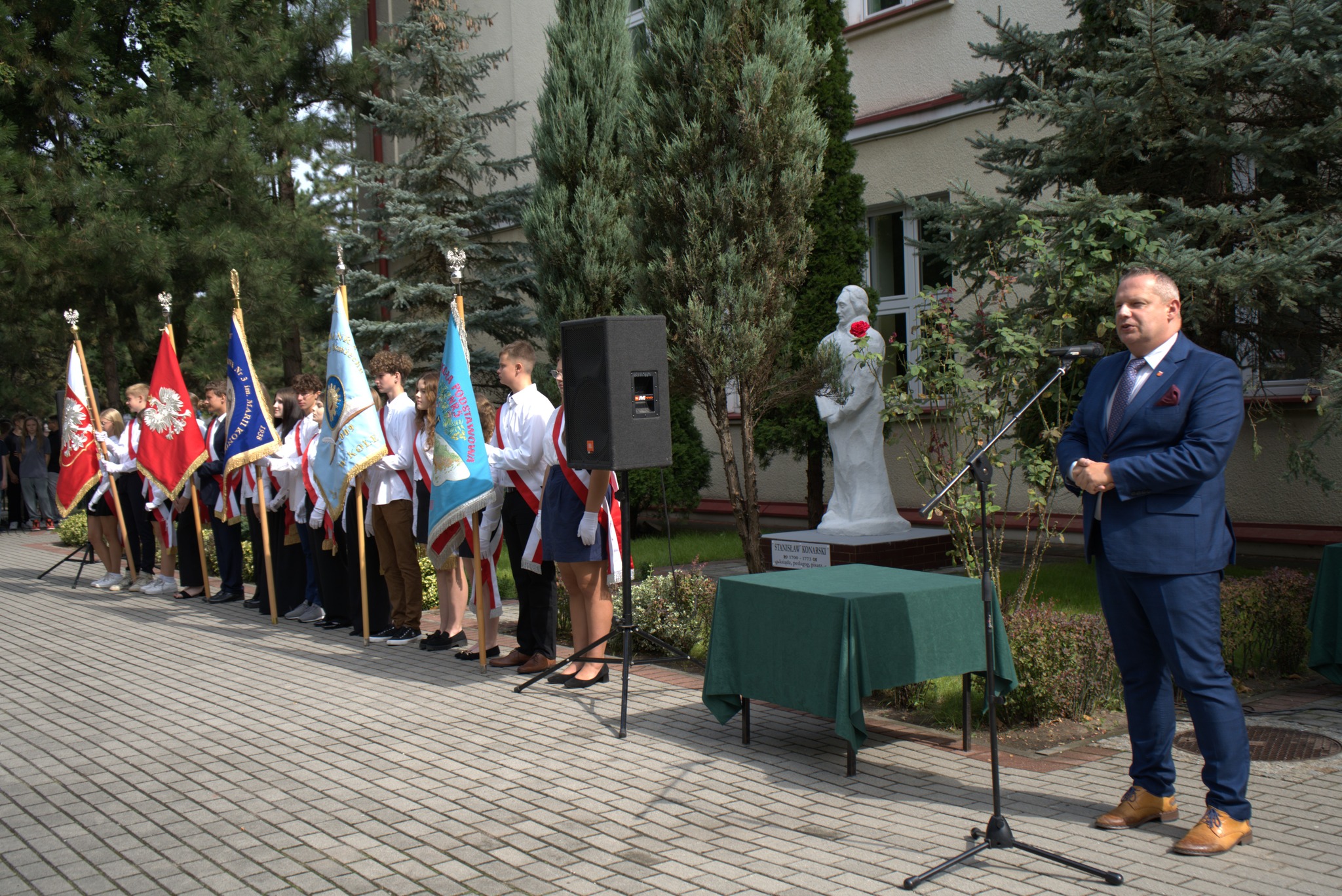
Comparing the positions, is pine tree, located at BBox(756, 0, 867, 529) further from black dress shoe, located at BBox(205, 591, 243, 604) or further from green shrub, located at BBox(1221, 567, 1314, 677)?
black dress shoe, located at BBox(205, 591, 243, 604)

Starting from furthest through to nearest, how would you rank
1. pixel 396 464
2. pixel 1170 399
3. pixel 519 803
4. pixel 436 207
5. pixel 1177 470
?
pixel 436 207 → pixel 396 464 → pixel 519 803 → pixel 1170 399 → pixel 1177 470

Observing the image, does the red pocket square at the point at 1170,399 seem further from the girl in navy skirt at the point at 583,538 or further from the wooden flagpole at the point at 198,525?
the wooden flagpole at the point at 198,525

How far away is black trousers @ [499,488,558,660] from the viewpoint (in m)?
7.59

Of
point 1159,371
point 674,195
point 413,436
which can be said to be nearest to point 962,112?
point 674,195

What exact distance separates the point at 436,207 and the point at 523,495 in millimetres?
8267

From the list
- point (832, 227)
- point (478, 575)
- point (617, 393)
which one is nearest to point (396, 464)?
point (478, 575)

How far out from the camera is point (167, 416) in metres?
11.5

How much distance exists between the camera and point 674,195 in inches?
336

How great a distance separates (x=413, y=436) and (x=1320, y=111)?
21.8 ft

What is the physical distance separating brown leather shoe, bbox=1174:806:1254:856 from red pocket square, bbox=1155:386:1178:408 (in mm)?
1469

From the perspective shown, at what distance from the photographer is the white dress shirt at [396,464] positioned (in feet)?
28.2

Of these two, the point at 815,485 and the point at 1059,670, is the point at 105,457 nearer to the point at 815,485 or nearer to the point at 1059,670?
the point at 815,485

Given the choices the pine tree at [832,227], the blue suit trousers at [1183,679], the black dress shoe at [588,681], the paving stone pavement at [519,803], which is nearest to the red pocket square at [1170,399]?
the blue suit trousers at [1183,679]

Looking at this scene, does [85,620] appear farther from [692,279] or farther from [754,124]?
[754,124]
